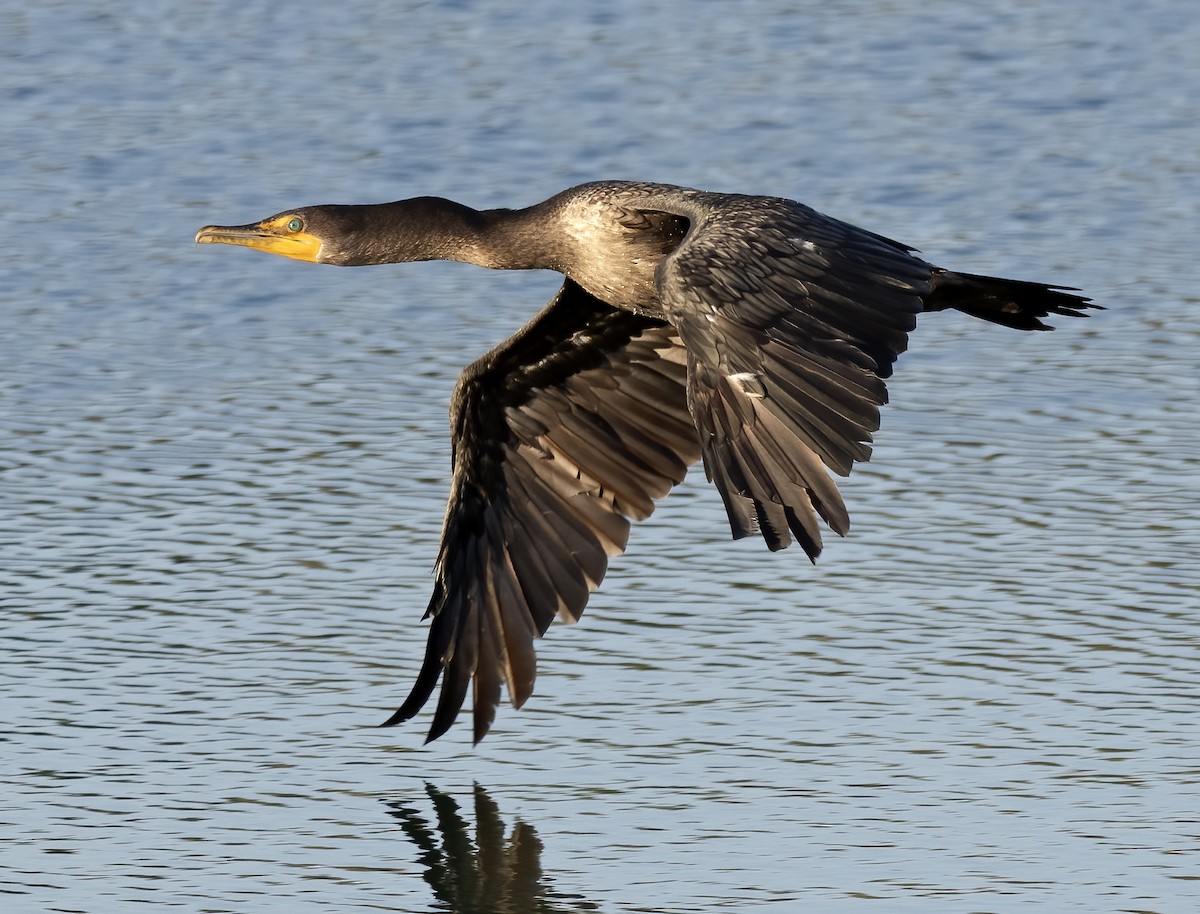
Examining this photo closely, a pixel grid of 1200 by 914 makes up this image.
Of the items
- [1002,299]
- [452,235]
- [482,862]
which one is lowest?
[482,862]

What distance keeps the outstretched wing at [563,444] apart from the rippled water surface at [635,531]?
33 centimetres

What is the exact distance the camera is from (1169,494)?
847 centimetres

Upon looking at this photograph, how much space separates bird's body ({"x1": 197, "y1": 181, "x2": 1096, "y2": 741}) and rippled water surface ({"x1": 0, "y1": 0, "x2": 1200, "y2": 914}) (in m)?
0.30

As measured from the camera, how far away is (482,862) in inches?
243

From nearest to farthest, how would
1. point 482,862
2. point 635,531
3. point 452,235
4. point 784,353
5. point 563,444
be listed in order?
1. point 784,353
2. point 482,862
3. point 452,235
4. point 563,444
5. point 635,531

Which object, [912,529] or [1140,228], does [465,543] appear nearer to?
[912,529]

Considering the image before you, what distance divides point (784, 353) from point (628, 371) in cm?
173

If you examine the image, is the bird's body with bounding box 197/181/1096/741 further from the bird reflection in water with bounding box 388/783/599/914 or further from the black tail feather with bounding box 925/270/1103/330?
the bird reflection in water with bounding box 388/783/599/914

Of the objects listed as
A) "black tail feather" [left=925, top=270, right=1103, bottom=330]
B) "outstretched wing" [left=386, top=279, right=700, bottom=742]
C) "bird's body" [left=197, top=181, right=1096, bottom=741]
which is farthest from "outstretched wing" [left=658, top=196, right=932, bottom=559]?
"outstretched wing" [left=386, top=279, right=700, bottom=742]

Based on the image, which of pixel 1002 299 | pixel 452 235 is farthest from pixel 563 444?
pixel 1002 299

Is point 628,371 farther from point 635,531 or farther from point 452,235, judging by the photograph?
point 635,531

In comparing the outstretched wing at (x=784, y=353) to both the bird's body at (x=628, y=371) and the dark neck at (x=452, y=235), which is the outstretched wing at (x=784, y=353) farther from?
the dark neck at (x=452, y=235)

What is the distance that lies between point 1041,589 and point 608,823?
2.10 metres

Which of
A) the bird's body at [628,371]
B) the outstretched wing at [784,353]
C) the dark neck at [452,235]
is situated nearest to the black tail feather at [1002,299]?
the bird's body at [628,371]
